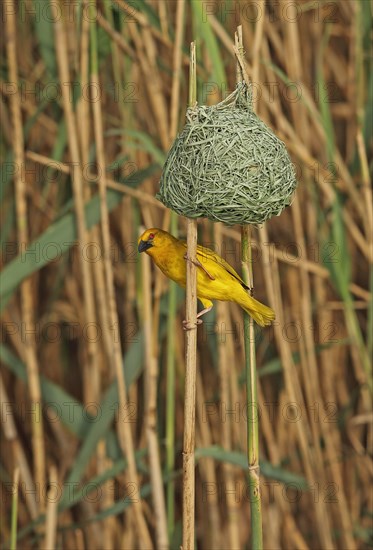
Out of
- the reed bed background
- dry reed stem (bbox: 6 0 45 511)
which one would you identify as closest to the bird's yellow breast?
the reed bed background

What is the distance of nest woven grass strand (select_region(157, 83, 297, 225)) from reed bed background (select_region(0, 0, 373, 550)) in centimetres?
36

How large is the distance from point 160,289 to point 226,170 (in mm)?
830

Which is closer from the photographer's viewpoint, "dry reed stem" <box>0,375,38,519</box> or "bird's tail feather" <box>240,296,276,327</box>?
"bird's tail feather" <box>240,296,276,327</box>

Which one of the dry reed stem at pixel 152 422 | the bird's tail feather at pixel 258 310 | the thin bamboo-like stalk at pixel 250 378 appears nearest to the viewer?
the thin bamboo-like stalk at pixel 250 378

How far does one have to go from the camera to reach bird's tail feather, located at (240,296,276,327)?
1.19 meters

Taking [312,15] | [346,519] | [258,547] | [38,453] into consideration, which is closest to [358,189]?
[312,15]

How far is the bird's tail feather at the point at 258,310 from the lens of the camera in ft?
3.90

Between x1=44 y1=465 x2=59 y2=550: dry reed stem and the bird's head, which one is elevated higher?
the bird's head

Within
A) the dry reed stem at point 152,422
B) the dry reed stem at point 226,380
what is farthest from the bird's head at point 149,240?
the dry reed stem at point 226,380

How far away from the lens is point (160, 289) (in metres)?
1.92

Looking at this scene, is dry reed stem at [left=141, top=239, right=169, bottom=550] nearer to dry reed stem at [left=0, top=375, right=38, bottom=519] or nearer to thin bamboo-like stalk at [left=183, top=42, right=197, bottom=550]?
dry reed stem at [left=0, top=375, right=38, bottom=519]

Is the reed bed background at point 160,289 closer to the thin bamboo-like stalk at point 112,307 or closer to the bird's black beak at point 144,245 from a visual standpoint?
the thin bamboo-like stalk at point 112,307

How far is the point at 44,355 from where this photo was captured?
2.53 metres

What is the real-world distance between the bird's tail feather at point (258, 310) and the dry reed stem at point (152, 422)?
51 centimetres
